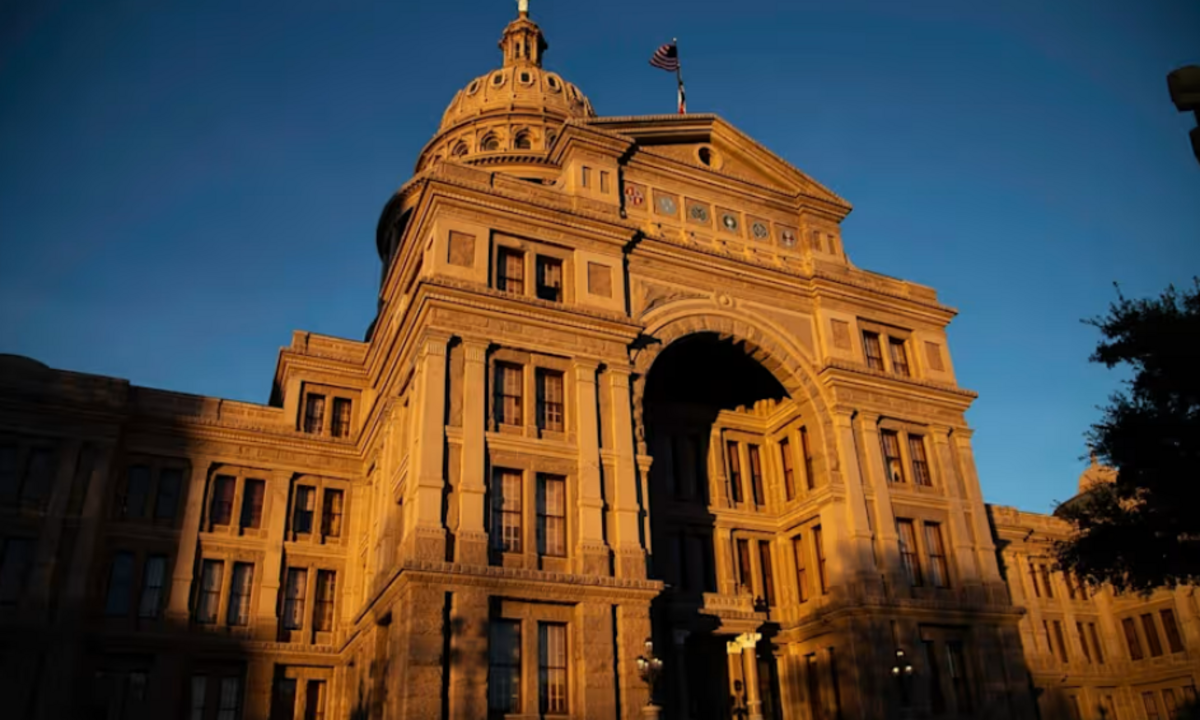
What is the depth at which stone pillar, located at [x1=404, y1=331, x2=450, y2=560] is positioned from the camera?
82.9 feet

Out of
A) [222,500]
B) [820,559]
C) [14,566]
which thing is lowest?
[820,559]

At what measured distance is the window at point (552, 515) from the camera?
27.7 metres

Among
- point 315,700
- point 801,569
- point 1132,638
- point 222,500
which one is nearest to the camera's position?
point 315,700

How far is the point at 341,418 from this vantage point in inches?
1588

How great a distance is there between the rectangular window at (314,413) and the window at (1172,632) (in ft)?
152

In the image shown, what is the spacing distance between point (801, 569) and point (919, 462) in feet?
21.0

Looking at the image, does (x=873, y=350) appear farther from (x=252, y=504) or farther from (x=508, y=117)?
(x=508, y=117)

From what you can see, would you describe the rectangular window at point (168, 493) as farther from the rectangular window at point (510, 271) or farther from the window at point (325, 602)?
the rectangular window at point (510, 271)

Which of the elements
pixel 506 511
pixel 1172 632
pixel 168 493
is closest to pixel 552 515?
pixel 506 511

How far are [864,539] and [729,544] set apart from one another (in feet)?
19.1

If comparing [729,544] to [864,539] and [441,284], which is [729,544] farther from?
[441,284]

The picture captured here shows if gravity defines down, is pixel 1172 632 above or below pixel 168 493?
below

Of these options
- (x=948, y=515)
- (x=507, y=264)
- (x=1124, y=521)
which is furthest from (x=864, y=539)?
(x=507, y=264)

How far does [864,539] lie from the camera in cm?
3291
